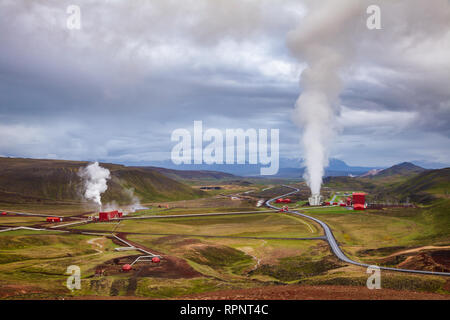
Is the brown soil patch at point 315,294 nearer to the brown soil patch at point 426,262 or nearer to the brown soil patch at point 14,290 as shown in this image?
the brown soil patch at point 426,262

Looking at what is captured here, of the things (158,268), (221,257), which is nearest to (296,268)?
(221,257)

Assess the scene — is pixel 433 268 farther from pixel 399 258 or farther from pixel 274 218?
pixel 274 218

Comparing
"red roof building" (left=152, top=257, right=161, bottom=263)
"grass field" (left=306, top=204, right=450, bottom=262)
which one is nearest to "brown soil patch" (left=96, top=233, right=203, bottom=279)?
"red roof building" (left=152, top=257, right=161, bottom=263)

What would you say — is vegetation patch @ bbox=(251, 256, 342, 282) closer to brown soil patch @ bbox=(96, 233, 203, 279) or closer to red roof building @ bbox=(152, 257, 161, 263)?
brown soil patch @ bbox=(96, 233, 203, 279)

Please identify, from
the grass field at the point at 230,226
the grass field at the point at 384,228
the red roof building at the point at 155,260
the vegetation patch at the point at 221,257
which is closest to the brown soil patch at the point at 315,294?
the red roof building at the point at 155,260

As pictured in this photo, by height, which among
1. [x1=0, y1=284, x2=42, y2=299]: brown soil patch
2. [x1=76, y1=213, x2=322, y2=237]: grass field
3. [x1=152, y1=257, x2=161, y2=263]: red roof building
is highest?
[x1=0, y1=284, x2=42, y2=299]: brown soil patch

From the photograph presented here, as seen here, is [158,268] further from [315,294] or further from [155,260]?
[315,294]

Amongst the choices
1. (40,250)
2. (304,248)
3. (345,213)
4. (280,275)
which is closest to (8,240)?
(40,250)
